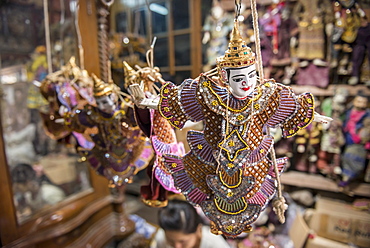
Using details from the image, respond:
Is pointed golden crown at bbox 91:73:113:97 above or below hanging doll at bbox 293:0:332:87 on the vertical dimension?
below

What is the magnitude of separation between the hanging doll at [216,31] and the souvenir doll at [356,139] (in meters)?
0.77

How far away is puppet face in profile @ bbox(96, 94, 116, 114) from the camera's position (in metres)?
0.81

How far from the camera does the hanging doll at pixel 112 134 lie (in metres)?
0.83

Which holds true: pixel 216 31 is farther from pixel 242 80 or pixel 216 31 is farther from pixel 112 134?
pixel 242 80

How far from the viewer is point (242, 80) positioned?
57 centimetres

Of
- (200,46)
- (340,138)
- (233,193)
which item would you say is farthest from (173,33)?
(233,193)

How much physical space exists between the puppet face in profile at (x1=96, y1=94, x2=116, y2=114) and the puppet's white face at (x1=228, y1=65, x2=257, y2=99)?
38 centimetres

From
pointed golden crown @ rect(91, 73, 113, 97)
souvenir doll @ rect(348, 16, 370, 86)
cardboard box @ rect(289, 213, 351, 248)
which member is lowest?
cardboard box @ rect(289, 213, 351, 248)

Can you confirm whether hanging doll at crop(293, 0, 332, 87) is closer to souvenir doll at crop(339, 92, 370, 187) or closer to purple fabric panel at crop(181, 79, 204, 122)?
souvenir doll at crop(339, 92, 370, 187)

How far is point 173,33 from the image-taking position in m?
1.85

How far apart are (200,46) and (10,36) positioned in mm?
1014

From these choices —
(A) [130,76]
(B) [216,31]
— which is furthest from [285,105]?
(B) [216,31]

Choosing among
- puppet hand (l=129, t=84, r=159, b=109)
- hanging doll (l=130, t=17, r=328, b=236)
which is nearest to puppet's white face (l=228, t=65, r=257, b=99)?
hanging doll (l=130, t=17, r=328, b=236)

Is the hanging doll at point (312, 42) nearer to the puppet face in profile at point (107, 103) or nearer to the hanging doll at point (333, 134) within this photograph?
the hanging doll at point (333, 134)
